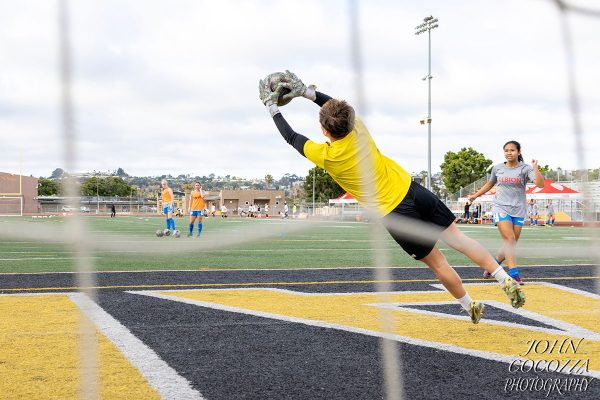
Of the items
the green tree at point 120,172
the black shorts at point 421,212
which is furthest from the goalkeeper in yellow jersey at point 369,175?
the green tree at point 120,172

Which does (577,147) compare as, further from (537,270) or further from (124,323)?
(537,270)

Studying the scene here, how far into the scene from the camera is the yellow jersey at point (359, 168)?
3262mm

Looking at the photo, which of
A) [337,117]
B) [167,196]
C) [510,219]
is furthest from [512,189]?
[167,196]

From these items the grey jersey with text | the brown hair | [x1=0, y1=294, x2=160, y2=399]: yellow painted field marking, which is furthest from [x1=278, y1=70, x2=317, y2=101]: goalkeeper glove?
the grey jersey with text

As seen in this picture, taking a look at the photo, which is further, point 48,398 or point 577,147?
point 577,147

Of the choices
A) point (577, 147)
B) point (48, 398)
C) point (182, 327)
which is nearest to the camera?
point (48, 398)

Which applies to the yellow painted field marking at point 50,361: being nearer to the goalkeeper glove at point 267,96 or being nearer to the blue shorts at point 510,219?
the goalkeeper glove at point 267,96

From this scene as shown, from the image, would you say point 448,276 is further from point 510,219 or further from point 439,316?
point 510,219

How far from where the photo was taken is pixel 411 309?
5.42 meters

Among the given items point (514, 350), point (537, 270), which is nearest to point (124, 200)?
point (537, 270)

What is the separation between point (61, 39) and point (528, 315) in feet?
14.3

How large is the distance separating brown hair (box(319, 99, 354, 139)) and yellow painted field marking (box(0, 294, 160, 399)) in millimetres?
1513

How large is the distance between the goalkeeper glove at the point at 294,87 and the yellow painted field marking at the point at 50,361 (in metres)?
1.54

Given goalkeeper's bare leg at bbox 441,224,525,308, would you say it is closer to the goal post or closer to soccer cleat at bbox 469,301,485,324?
soccer cleat at bbox 469,301,485,324
